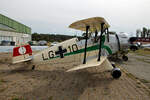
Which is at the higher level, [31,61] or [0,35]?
[0,35]

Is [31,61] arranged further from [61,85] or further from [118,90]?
[118,90]

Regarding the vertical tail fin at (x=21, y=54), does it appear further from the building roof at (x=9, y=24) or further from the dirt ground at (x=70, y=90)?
the building roof at (x=9, y=24)

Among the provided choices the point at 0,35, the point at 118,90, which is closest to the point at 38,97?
the point at 118,90

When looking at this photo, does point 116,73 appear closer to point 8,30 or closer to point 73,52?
point 73,52

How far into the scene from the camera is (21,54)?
6.09 meters

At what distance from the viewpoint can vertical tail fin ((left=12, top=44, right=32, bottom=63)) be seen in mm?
5988

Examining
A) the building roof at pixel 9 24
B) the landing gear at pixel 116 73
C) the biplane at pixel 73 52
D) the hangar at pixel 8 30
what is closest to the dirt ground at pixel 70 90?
the landing gear at pixel 116 73

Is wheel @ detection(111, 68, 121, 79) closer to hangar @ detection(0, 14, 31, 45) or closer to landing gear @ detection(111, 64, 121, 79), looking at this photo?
landing gear @ detection(111, 64, 121, 79)

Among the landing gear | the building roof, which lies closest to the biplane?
the landing gear

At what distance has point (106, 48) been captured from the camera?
6055 millimetres

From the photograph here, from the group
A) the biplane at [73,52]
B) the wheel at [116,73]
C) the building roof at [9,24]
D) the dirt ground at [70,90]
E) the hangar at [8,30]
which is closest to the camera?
the dirt ground at [70,90]

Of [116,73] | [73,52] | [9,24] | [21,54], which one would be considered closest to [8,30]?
[9,24]

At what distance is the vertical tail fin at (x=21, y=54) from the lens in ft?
19.6

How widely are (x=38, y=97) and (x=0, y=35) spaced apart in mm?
32300
